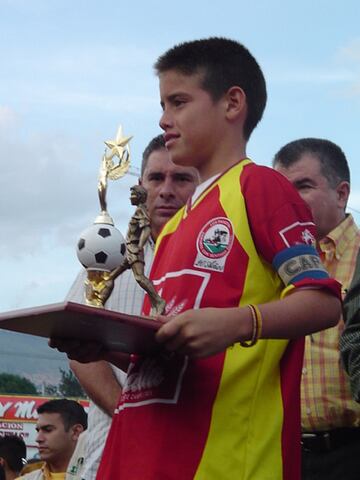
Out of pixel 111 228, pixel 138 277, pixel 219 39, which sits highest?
pixel 219 39

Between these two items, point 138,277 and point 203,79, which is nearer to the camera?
point 138,277

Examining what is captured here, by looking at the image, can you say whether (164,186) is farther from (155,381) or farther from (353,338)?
(155,381)

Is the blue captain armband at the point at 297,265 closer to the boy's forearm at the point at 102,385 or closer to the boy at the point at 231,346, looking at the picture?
the boy at the point at 231,346

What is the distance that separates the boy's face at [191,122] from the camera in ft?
11.0

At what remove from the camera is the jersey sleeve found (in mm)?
2994

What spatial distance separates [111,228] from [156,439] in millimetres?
950

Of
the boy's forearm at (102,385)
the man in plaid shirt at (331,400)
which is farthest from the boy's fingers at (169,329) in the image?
the man in plaid shirt at (331,400)

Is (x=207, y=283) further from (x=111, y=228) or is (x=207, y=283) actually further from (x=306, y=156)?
(x=306, y=156)

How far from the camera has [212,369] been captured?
3033 millimetres

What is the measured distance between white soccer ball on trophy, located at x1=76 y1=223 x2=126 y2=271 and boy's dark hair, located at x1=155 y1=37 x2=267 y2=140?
0.59 m

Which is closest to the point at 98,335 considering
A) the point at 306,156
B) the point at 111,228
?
the point at 111,228

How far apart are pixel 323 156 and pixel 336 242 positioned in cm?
60

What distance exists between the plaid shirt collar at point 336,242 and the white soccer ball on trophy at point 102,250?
5.19ft

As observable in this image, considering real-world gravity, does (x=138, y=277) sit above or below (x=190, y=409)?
above
